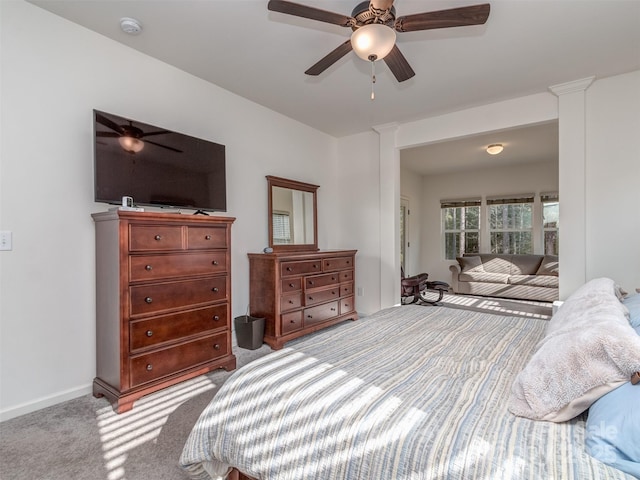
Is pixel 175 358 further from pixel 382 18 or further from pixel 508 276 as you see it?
pixel 508 276

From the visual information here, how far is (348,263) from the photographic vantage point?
4.21 metres

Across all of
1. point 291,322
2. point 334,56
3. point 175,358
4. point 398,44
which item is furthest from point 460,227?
point 175,358

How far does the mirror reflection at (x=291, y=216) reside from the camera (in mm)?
3846

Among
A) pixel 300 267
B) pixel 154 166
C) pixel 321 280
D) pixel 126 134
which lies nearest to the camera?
pixel 126 134

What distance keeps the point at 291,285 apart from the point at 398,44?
7.79ft

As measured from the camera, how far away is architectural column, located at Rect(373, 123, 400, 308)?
4.32 metres

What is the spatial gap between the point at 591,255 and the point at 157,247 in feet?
12.7

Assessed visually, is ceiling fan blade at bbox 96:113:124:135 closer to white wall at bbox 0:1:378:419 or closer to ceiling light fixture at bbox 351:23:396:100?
white wall at bbox 0:1:378:419

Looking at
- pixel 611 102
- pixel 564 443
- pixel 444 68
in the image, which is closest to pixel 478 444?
pixel 564 443

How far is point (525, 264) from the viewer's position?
5.96 meters

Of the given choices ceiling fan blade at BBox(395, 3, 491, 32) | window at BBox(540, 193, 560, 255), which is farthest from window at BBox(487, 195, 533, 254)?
ceiling fan blade at BBox(395, 3, 491, 32)

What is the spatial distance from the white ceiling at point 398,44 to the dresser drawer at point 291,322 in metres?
2.33

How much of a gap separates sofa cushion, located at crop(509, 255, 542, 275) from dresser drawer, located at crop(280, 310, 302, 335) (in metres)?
4.61

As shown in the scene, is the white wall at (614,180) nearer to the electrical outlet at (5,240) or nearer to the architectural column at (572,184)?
the architectural column at (572,184)
